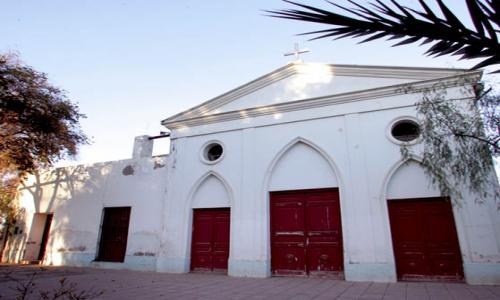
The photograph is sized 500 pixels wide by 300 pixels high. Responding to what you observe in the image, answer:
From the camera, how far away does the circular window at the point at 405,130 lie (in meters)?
8.81

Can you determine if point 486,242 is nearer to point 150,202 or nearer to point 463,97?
point 463,97

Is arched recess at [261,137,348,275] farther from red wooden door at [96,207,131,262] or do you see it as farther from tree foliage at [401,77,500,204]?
red wooden door at [96,207,131,262]

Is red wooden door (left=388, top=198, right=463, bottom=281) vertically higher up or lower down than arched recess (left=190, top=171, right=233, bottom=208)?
lower down

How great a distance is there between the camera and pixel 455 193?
24.3 feet

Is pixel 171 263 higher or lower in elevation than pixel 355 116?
lower

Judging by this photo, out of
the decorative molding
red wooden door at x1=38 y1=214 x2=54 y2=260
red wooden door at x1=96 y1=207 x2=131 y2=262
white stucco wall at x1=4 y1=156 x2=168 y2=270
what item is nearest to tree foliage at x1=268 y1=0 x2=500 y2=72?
the decorative molding

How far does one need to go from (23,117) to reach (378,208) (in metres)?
12.5

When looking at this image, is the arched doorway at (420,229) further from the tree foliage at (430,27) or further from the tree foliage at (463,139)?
the tree foliage at (430,27)

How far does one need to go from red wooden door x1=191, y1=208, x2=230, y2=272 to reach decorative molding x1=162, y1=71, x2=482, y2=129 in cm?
339

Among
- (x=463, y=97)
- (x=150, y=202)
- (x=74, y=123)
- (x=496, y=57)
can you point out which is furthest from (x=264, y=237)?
(x=74, y=123)

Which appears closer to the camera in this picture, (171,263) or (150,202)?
(171,263)

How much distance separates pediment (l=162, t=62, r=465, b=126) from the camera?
9.37m

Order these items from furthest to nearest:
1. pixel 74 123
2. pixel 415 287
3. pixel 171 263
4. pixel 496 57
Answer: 1. pixel 74 123
2. pixel 171 263
3. pixel 415 287
4. pixel 496 57

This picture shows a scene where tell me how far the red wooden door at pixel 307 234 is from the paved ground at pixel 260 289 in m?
0.62
